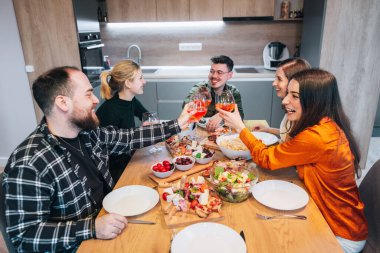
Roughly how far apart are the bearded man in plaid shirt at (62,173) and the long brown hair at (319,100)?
88cm

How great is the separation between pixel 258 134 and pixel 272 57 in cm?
218

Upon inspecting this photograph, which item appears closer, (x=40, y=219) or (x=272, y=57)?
(x=40, y=219)

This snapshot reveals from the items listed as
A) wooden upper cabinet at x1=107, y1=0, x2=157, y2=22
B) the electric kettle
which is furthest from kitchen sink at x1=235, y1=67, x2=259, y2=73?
wooden upper cabinet at x1=107, y1=0, x2=157, y2=22

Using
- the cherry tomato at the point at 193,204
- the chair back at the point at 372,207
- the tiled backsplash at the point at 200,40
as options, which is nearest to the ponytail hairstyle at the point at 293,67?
the chair back at the point at 372,207

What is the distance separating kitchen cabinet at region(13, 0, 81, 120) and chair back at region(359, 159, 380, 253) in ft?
9.19

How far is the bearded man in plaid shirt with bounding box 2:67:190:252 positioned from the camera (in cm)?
101

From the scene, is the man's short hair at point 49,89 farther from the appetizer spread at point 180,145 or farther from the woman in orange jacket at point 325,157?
the woman in orange jacket at point 325,157

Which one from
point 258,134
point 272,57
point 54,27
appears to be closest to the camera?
point 258,134

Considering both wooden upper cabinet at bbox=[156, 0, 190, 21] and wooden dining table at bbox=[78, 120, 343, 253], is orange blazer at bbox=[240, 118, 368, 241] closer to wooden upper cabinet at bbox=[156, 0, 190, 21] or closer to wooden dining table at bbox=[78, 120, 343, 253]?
wooden dining table at bbox=[78, 120, 343, 253]

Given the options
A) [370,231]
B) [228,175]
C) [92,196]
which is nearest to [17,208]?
[92,196]

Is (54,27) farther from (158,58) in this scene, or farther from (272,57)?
(272,57)

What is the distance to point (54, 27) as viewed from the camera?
2975 mm

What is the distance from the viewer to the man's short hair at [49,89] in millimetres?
1229

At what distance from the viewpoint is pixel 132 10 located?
3.51 metres
